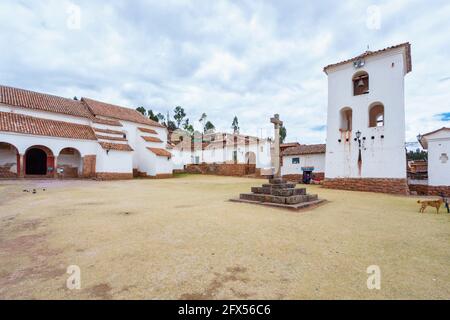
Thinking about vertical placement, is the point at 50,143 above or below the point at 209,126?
below

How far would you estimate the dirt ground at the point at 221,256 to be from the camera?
2457 mm

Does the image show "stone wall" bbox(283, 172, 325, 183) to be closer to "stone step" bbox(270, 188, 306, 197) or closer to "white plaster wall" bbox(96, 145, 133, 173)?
"stone step" bbox(270, 188, 306, 197)

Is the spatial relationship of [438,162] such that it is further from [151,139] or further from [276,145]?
[151,139]

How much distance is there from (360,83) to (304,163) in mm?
8380

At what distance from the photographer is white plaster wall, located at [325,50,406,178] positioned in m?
12.5

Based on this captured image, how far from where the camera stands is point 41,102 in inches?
772

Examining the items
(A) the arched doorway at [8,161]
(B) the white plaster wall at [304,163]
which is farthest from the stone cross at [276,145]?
(A) the arched doorway at [8,161]

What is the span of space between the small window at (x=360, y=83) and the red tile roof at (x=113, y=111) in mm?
20454

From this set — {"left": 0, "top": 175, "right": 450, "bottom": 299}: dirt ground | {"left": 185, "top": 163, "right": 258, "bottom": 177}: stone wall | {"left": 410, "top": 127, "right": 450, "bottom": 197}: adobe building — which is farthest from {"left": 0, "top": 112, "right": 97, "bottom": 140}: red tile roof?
{"left": 410, "top": 127, "right": 450, "bottom": 197}: adobe building

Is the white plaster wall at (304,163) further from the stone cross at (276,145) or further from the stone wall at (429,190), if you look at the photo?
the stone cross at (276,145)

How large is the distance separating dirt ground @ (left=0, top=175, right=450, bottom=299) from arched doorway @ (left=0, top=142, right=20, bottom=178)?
51.4 ft

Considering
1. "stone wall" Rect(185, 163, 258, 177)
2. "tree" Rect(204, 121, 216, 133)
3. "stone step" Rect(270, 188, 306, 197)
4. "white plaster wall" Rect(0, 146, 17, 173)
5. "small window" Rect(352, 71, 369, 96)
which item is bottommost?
"stone step" Rect(270, 188, 306, 197)

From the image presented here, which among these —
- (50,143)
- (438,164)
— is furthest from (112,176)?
(438,164)

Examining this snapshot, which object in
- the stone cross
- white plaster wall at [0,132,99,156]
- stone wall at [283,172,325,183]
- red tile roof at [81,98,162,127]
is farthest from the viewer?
red tile roof at [81,98,162,127]
